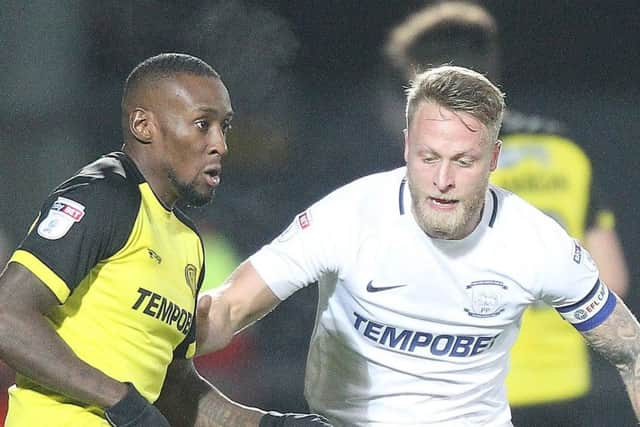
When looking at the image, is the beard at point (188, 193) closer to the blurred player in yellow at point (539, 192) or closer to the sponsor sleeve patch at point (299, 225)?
the sponsor sleeve patch at point (299, 225)

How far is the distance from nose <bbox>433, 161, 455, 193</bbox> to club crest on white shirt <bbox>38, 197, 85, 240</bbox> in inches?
30.4

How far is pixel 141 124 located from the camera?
85.3 inches

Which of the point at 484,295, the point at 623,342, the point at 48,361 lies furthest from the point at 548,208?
the point at 48,361

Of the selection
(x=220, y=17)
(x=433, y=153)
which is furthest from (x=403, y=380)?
(x=220, y=17)

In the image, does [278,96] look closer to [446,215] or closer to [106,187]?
[446,215]

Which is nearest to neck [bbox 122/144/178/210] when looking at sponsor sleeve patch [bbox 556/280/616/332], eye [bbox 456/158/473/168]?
eye [bbox 456/158/473/168]

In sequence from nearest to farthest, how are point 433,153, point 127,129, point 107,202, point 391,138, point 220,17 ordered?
1. point 107,202
2. point 127,129
3. point 433,153
4. point 220,17
5. point 391,138

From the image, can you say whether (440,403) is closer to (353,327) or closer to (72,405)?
(353,327)

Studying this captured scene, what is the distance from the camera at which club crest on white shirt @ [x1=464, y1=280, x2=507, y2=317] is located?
2561 mm

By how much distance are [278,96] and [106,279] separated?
2.02 meters

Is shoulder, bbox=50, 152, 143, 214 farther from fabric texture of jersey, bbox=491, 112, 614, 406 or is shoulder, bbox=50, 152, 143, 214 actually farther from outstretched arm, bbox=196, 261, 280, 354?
fabric texture of jersey, bbox=491, 112, 614, 406

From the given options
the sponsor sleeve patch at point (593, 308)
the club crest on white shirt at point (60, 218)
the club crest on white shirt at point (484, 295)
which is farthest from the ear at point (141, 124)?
the sponsor sleeve patch at point (593, 308)

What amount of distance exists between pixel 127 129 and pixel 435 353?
0.81 m

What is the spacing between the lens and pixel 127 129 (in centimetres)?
218
